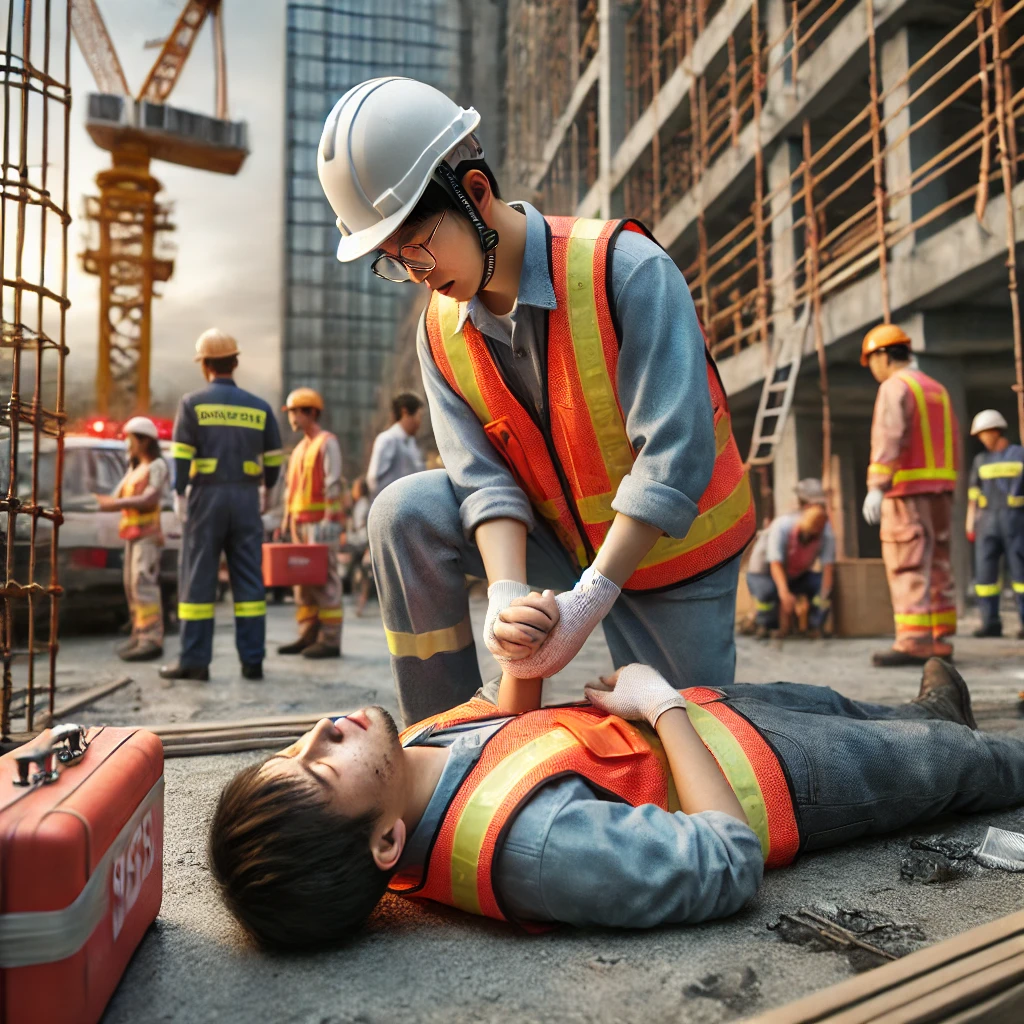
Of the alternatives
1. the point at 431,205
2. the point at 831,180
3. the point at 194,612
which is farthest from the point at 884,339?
the point at 831,180

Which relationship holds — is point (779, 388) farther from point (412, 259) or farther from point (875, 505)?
point (412, 259)

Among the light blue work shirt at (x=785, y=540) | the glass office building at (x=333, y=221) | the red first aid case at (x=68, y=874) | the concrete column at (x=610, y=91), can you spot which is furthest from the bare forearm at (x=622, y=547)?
the glass office building at (x=333, y=221)

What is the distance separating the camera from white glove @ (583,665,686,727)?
1.83 m

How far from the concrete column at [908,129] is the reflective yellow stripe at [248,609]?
7017mm

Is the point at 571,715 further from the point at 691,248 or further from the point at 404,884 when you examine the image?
the point at 691,248

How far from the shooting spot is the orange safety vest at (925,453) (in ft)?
18.4

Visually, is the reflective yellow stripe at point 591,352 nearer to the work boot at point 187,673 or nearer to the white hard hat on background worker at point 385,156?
the white hard hat on background worker at point 385,156

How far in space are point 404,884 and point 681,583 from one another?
106 centimetres

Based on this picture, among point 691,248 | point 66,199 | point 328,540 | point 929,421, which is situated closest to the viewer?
→ point 66,199

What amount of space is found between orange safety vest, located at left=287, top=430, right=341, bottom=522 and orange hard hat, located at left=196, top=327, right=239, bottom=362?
1424mm

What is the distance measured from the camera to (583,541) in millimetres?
2430

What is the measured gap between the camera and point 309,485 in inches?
283

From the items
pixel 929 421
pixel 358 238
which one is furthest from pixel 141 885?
pixel 929 421

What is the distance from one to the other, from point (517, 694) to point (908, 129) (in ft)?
30.1
